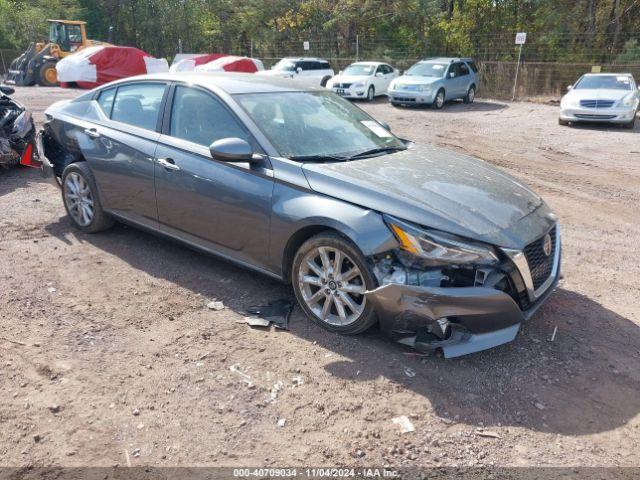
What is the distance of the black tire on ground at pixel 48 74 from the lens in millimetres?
24891

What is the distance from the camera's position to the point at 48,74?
2498 cm

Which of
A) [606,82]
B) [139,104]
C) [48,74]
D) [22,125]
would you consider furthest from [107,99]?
[48,74]

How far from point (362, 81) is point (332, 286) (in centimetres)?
1840

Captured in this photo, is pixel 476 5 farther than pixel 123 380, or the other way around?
pixel 476 5

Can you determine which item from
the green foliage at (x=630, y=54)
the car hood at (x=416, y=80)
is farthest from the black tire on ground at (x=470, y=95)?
the green foliage at (x=630, y=54)

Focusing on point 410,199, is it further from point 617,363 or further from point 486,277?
point 617,363

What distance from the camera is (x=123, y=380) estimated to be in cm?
332

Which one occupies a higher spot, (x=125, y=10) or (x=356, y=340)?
(x=125, y=10)

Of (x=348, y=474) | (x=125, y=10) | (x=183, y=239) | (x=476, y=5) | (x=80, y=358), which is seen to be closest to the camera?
(x=348, y=474)

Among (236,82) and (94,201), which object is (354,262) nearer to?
(236,82)

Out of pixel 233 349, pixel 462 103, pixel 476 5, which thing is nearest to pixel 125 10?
pixel 476 5

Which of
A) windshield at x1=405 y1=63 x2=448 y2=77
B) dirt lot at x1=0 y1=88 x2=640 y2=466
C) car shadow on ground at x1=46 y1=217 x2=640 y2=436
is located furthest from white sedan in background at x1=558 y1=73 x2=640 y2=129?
car shadow on ground at x1=46 y1=217 x2=640 y2=436

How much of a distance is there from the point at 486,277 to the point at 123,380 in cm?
231

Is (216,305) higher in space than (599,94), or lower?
lower
